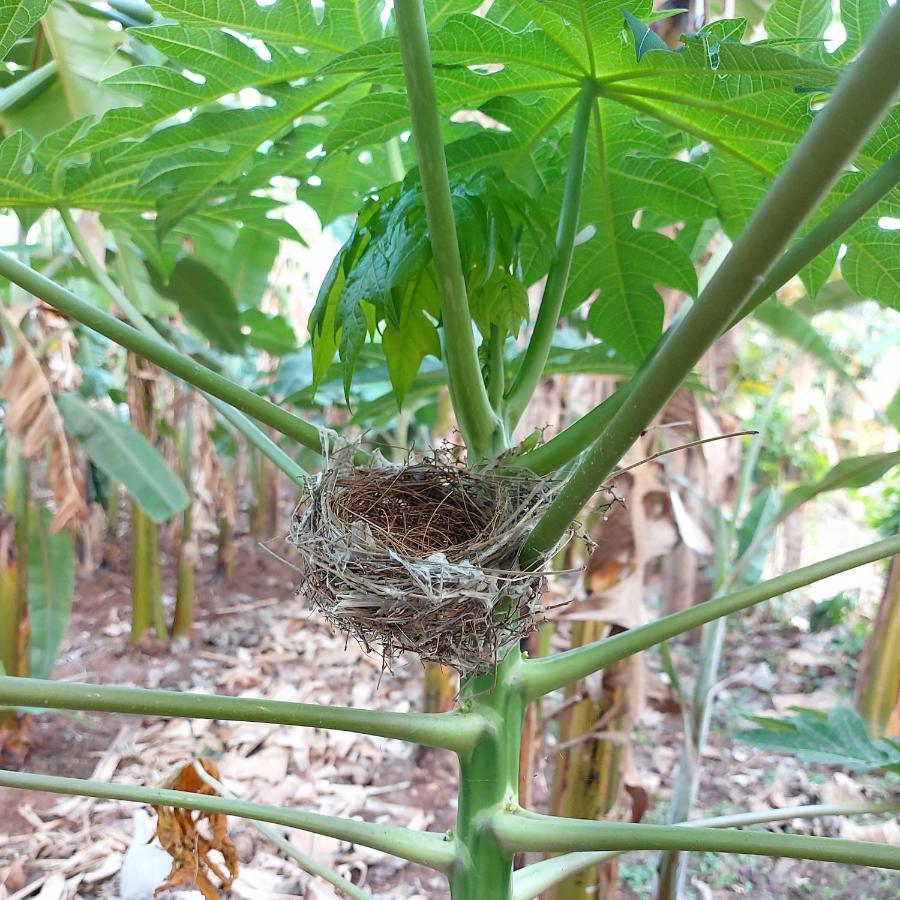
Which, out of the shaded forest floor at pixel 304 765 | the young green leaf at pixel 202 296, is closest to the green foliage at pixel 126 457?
the young green leaf at pixel 202 296

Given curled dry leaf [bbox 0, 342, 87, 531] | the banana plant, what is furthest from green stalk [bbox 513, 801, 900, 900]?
curled dry leaf [bbox 0, 342, 87, 531]

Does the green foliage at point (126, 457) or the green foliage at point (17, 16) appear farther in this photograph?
the green foliage at point (126, 457)

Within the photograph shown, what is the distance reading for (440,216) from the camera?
1.58 ft

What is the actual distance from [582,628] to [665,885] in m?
0.40

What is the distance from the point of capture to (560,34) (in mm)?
542

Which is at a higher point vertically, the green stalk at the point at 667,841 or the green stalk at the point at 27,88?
the green stalk at the point at 27,88

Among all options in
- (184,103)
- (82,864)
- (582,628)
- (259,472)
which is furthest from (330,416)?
(184,103)

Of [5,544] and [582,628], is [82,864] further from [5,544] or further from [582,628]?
[582,628]

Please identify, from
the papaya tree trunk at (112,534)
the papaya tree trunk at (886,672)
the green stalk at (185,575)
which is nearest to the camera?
the papaya tree trunk at (886,672)

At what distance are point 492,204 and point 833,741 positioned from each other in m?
0.66

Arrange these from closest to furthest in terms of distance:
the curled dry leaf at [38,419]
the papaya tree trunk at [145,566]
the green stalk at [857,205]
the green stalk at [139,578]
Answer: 1. the green stalk at [857,205]
2. the curled dry leaf at [38,419]
3. the papaya tree trunk at [145,566]
4. the green stalk at [139,578]

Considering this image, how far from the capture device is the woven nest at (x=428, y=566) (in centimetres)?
53

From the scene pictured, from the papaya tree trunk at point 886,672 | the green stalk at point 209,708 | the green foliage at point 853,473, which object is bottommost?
the papaya tree trunk at point 886,672

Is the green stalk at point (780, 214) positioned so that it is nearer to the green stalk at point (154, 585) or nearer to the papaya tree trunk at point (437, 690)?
the papaya tree trunk at point (437, 690)
